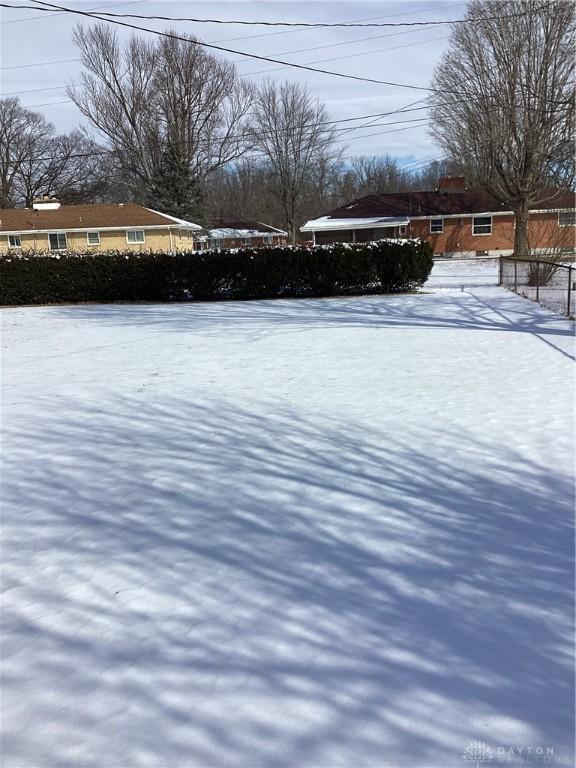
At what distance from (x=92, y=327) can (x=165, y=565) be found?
12444 millimetres

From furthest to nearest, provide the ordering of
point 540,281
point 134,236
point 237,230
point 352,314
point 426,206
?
point 237,230, point 426,206, point 134,236, point 540,281, point 352,314

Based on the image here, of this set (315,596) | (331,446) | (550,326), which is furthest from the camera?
(550,326)

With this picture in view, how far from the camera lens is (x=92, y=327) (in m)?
14.9

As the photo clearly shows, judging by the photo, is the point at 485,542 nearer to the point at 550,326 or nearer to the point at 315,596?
the point at 315,596

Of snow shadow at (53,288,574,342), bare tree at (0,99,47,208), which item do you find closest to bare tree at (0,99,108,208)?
bare tree at (0,99,47,208)

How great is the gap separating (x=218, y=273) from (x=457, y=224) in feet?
83.4

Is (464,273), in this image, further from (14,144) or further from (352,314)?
(14,144)

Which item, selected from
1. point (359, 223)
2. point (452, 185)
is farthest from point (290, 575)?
point (452, 185)

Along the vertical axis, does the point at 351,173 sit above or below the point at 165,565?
above

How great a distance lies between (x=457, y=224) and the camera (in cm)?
3988

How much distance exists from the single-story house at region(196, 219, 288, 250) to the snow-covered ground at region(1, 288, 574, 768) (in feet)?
157

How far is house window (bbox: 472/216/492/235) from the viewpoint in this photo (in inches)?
1556

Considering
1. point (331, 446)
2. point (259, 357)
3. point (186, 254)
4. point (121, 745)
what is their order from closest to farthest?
point (121, 745) < point (331, 446) < point (259, 357) < point (186, 254)

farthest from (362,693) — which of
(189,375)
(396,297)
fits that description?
(396,297)
